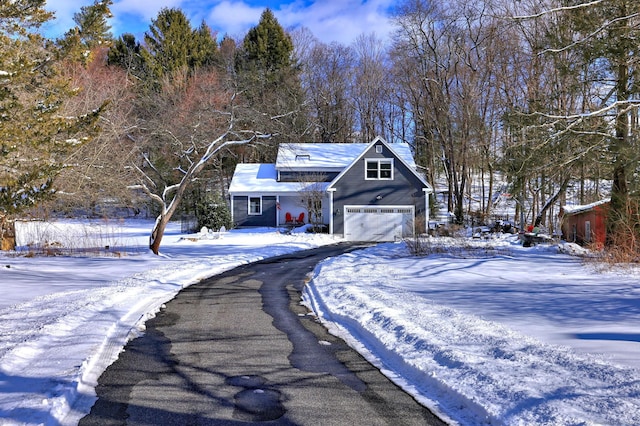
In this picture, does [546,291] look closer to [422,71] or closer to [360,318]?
→ [360,318]

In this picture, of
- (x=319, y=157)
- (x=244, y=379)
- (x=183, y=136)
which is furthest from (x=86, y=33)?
(x=319, y=157)

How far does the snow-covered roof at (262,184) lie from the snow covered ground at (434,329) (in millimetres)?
21034

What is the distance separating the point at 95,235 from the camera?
28.4 meters

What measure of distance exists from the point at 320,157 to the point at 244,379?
35601 millimetres

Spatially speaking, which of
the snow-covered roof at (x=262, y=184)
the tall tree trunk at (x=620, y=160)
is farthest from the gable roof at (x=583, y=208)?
the snow-covered roof at (x=262, y=184)

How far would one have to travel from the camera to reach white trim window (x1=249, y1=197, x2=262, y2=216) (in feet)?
130

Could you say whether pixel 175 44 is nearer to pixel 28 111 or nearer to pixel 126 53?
pixel 126 53

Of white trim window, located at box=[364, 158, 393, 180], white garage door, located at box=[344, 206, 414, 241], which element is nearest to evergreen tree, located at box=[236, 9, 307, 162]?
white trim window, located at box=[364, 158, 393, 180]

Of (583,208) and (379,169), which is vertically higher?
(379,169)

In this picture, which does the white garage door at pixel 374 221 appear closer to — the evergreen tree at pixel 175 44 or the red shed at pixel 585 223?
the red shed at pixel 585 223

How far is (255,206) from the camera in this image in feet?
131

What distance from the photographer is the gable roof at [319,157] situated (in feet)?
130

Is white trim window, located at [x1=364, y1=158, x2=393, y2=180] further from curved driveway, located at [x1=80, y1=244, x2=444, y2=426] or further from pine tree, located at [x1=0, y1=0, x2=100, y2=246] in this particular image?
curved driveway, located at [x1=80, y1=244, x2=444, y2=426]

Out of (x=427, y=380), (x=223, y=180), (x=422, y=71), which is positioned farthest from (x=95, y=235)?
(x=422, y=71)
